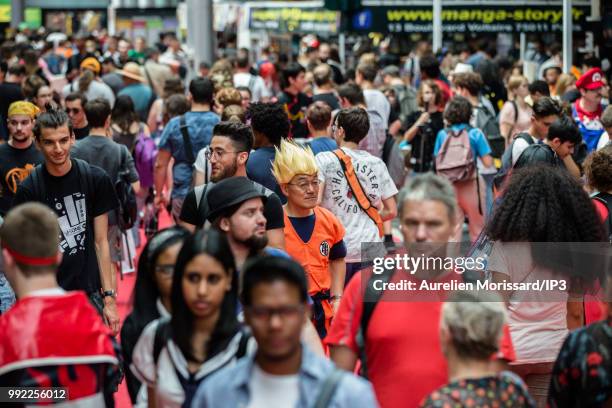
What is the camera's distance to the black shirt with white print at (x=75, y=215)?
7.73 m

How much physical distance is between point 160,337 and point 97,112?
582 centimetres

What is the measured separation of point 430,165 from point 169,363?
9.66 metres

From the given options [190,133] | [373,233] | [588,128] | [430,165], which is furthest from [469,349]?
[430,165]

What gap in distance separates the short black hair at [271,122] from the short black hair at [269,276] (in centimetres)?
455

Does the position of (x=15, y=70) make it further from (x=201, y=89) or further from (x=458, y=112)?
(x=458, y=112)

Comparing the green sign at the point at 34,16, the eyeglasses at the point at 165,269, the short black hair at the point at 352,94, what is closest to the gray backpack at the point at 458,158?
the short black hair at the point at 352,94

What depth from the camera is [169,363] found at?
16.4 ft

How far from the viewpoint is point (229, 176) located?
7.83 meters

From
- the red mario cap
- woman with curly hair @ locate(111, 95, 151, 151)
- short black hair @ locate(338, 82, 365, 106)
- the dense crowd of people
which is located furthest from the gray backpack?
woman with curly hair @ locate(111, 95, 151, 151)

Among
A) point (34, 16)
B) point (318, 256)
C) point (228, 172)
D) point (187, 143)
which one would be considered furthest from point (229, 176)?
point (34, 16)

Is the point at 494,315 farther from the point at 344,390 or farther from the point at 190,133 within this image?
the point at 190,133

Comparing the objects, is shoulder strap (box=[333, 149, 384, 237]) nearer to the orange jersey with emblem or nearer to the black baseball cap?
the orange jersey with emblem

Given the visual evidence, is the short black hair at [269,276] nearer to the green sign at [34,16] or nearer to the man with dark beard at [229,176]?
the man with dark beard at [229,176]

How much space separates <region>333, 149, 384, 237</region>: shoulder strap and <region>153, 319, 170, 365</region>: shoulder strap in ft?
13.6
